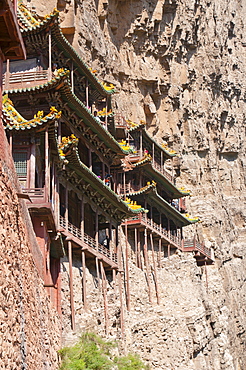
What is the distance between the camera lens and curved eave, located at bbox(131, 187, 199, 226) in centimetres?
3823

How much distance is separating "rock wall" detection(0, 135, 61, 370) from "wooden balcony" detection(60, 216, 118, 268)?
300 inches

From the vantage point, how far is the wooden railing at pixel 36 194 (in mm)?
19391

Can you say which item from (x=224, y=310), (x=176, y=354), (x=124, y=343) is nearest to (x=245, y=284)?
Answer: (x=224, y=310)

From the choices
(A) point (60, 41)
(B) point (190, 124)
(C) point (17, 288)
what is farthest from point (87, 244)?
(B) point (190, 124)

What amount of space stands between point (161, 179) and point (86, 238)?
661 inches

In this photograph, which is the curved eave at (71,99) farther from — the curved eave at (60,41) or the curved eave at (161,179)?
the curved eave at (161,179)

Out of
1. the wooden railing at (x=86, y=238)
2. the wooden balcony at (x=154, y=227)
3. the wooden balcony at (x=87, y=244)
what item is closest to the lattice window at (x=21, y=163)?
the wooden balcony at (x=87, y=244)

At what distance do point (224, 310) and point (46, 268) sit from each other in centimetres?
2845

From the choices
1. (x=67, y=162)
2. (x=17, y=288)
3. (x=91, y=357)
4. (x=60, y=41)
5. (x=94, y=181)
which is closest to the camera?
(x=17, y=288)

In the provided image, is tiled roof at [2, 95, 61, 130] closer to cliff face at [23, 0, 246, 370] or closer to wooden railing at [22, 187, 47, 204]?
wooden railing at [22, 187, 47, 204]

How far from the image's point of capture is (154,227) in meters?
38.9

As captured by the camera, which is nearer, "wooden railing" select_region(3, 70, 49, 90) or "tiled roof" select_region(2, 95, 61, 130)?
"tiled roof" select_region(2, 95, 61, 130)

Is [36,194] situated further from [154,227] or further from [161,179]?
[161,179]

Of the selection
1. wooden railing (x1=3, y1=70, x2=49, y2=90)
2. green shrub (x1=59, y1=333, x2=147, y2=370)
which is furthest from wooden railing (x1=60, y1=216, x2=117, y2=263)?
wooden railing (x1=3, y1=70, x2=49, y2=90)
